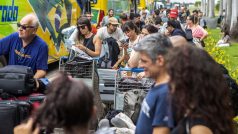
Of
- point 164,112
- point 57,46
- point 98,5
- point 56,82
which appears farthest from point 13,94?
point 98,5

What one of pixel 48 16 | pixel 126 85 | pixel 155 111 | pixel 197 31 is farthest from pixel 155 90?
pixel 48 16

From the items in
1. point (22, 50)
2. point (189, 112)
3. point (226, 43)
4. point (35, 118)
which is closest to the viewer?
point (35, 118)

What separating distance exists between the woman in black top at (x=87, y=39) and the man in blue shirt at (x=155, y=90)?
5.86 m

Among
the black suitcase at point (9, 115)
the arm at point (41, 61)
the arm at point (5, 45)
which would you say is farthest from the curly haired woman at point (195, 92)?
the arm at point (5, 45)

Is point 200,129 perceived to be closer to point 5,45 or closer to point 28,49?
point 28,49

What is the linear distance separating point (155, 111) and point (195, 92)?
41cm

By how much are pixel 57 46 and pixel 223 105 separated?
604 inches

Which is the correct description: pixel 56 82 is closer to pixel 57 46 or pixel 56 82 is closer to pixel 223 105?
pixel 223 105

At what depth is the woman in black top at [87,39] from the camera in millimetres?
10559

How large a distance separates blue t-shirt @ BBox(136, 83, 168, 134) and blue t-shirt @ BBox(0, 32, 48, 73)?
12.0ft

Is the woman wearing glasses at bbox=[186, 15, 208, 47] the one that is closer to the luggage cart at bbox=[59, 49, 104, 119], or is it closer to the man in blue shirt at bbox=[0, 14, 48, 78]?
the luggage cart at bbox=[59, 49, 104, 119]

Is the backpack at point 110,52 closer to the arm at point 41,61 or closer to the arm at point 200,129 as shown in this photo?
the arm at point 41,61

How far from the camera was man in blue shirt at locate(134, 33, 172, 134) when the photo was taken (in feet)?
13.6

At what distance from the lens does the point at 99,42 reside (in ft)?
35.3
